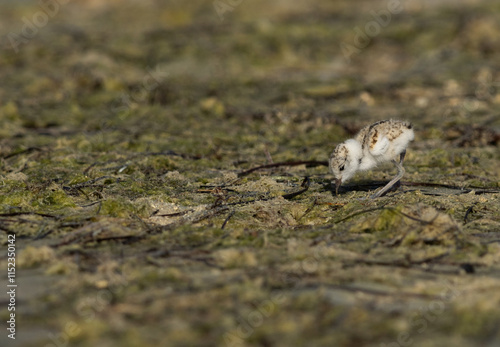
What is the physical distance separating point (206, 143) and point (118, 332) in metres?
4.17

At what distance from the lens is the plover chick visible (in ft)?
14.8

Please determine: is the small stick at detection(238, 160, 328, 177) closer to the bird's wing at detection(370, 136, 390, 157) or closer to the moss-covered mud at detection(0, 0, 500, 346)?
the moss-covered mud at detection(0, 0, 500, 346)

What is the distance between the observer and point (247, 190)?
4492 mm

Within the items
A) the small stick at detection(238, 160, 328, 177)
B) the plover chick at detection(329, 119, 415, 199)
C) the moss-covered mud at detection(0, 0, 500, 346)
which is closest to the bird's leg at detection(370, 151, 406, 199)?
the plover chick at detection(329, 119, 415, 199)

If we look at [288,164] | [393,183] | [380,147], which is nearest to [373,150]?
[380,147]

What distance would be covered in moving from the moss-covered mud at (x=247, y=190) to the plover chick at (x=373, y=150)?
19cm

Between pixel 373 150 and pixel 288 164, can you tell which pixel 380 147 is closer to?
pixel 373 150

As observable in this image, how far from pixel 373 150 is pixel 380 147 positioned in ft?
0.18

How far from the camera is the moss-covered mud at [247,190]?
233 cm

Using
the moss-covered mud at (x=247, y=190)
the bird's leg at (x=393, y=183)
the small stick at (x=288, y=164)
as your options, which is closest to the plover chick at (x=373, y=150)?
the bird's leg at (x=393, y=183)

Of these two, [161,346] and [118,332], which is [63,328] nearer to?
[118,332]

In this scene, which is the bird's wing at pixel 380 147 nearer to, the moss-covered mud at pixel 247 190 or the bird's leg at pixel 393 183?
the bird's leg at pixel 393 183

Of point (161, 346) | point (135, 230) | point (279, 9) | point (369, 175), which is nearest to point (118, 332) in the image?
point (161, 346)

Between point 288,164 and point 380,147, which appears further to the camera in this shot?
point 288,164
